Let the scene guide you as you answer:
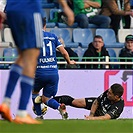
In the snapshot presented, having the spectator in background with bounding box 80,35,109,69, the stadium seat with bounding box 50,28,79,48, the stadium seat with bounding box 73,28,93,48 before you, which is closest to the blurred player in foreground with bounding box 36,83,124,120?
the spectator in background with bounding box 80,35,109,69

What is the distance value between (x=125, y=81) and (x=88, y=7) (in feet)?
11.0

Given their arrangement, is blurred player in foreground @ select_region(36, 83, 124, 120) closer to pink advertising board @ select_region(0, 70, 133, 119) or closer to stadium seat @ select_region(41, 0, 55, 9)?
pink advertising board @ select_region(0, 70, 133, 119)

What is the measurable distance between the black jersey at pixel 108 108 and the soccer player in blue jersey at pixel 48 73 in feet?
2.01

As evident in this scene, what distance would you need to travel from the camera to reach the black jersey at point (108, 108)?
11.0m

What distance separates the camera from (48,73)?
11453 mm

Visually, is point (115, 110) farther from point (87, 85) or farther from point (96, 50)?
point (96, 50)

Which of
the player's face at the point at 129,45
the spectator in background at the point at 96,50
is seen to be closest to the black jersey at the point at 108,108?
A: the spectator in background at the point at 96,50

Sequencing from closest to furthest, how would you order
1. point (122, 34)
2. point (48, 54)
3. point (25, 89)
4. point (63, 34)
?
1. point (25, 89)
2. point (48, 54)
3. point (63, 34)
4. point (122, 34)

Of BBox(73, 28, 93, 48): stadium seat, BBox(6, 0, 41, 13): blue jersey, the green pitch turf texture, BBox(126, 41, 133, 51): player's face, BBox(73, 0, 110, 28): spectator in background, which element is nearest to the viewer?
BBox(6, 0, 41, 13): blue jersey

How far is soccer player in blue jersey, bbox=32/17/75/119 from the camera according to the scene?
1123cm

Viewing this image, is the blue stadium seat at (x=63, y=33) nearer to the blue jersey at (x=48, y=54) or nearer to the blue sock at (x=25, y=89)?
the blue jersey at (x=48, y=54)

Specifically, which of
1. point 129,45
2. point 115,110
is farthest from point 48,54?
point 129,45

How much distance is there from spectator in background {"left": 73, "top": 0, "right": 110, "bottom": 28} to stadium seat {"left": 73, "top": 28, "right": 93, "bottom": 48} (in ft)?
0.54

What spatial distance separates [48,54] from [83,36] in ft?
12.6
